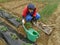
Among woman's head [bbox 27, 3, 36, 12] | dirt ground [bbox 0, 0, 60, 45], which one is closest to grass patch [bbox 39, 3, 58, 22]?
dirt ground [bbox 0, 0, 60, 45]

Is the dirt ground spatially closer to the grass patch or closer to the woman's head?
the grass patch

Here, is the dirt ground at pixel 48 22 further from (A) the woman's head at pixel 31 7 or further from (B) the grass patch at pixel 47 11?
(A) the woman's head at pixel 31 7

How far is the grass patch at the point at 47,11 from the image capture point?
5.04 m

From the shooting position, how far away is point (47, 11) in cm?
518

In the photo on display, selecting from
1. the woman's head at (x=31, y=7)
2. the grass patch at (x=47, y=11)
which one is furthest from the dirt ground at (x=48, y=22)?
the woman's head at (x=31, y=7)

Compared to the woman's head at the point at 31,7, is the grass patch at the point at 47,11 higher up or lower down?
lower down

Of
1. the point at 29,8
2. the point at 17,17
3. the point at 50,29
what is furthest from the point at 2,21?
the point at 50,29

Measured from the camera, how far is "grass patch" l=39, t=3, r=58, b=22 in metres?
5.04

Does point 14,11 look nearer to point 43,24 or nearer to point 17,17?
point 17,17

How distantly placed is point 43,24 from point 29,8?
777 millimetres

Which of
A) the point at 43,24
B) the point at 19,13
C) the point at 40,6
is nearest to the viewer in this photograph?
the point at 43,24

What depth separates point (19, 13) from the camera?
5.17 metres

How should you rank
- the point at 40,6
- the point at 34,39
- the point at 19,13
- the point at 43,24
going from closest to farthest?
the point at 34,39 < the point at 43,24 < the point at 19,13 < the point at 40,6

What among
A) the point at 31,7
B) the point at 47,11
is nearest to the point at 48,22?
the point at 47,11
